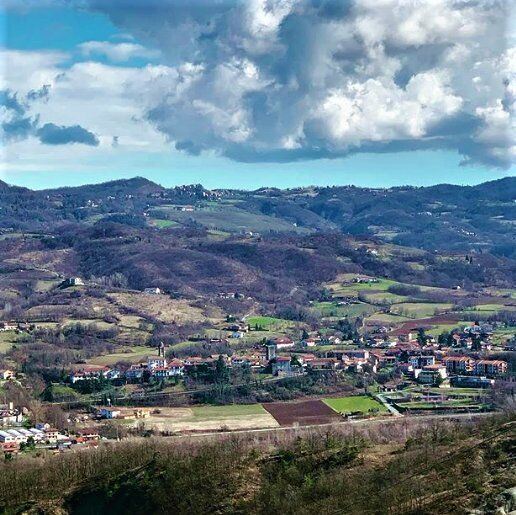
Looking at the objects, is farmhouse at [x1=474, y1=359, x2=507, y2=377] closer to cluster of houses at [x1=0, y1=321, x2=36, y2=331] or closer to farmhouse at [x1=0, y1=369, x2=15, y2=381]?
farmhouse at [x1=0, y1=369, x2=15, y2=381]

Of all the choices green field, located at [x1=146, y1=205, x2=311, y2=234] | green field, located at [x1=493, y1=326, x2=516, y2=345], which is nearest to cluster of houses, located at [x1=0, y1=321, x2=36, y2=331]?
green field, located at [x1=493, y1=326, x2=516, y2=345]

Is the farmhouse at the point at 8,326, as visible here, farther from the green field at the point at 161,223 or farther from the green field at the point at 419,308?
the green field at the point at 161,223

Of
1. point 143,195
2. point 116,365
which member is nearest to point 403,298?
Result: point 116,365

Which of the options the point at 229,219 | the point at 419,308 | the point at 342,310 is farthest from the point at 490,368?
the point at 229,219

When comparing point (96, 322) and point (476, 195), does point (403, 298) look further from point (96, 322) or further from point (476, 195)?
point (476, 195)

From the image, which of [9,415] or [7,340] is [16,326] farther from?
[9,415]

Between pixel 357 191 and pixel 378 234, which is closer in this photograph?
pixel 378 234

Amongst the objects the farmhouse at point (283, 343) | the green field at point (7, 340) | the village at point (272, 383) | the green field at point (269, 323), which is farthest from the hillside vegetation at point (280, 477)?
the green field at point (269, 323)

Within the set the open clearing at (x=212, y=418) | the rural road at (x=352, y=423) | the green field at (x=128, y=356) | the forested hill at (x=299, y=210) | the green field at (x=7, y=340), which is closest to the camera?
the rural road at (x=352, y=423)
